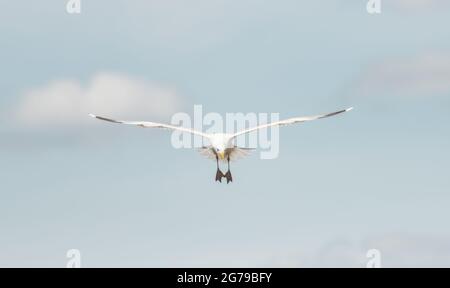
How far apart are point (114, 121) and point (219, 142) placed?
879cm

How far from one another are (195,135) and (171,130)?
288 cm

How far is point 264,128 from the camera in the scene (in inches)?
3433

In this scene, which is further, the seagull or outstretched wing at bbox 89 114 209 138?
outstretched wing at bbox 89 114 209 138

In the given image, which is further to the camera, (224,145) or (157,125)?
(157,125)

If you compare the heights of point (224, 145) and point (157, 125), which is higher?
point (157, 125)

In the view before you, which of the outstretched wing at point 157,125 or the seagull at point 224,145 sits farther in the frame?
the outstretched wing at point 157,125
